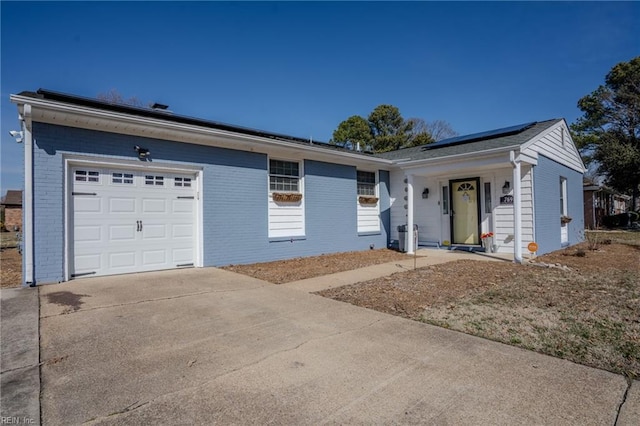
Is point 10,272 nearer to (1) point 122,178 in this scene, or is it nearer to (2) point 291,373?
(1) point 122,178

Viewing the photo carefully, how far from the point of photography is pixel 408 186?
35.7ft

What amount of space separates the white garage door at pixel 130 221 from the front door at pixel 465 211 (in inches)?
321

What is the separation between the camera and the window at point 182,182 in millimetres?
7555

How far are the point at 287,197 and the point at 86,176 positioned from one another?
181 inches

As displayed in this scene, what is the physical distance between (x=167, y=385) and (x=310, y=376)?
1080 mm

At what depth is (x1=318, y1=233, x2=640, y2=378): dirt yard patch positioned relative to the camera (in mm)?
3326

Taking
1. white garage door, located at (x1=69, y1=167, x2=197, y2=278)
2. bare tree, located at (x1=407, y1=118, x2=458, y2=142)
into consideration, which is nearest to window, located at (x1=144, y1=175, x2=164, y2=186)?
white garage door, located at (x1=69, y1=167, x2=197, y2=278)

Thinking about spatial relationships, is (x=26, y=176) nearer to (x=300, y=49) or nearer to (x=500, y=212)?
(x=300, y=49)

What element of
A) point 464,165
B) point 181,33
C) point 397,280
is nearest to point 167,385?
point 397,280

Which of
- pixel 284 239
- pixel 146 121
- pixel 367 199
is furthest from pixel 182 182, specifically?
pixel 367 199

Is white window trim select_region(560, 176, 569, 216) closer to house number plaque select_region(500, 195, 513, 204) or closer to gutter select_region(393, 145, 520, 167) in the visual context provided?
house number plaque select_region(500, 195, 513, 204)

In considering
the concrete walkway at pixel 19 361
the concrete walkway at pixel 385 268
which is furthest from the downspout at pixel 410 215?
the concrete walkway at pixel 19 361

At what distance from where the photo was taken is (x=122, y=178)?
682 cm

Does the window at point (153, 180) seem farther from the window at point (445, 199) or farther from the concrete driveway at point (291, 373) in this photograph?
the window at point (445, 199)
